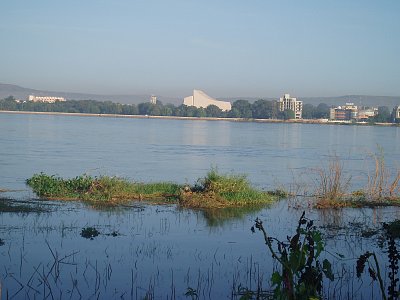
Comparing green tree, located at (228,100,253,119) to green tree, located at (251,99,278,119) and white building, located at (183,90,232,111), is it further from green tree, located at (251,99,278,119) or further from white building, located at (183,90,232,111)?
white building, located at (183,90,232,111)

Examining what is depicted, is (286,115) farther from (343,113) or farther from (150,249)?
(150,249)

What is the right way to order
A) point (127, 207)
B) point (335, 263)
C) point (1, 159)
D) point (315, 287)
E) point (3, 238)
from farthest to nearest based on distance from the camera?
1. point (1, 159)
2. point (127, 207)
3. point (3, 238)
4. point (335, 263)
5. point (315, 287)

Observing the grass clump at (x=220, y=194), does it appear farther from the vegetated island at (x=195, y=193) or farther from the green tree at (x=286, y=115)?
the green tree at (x=286, y=115)

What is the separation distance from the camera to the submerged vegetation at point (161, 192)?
1389cm

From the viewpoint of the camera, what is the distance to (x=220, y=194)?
14.2 metres

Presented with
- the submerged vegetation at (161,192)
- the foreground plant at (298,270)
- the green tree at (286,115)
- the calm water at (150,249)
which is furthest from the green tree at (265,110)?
the foreground plant at (298,270)

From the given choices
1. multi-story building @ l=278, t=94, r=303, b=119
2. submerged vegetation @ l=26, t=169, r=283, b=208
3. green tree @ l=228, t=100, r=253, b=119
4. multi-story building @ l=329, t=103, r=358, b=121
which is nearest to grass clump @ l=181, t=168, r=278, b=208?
submerged vegetation @ l=26, t=169, r=283, b=208

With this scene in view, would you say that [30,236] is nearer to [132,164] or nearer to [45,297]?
[45,297]

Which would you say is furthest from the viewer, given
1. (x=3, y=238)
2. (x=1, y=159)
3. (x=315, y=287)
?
(x=1, y=159)

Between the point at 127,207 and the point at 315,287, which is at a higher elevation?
the point at 315,287

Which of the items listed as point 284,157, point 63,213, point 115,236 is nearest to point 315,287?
point 115,236

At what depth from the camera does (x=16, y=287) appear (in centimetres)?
707

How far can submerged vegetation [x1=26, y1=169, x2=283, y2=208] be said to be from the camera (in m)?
13.9

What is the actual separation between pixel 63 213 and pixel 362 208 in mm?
6951
